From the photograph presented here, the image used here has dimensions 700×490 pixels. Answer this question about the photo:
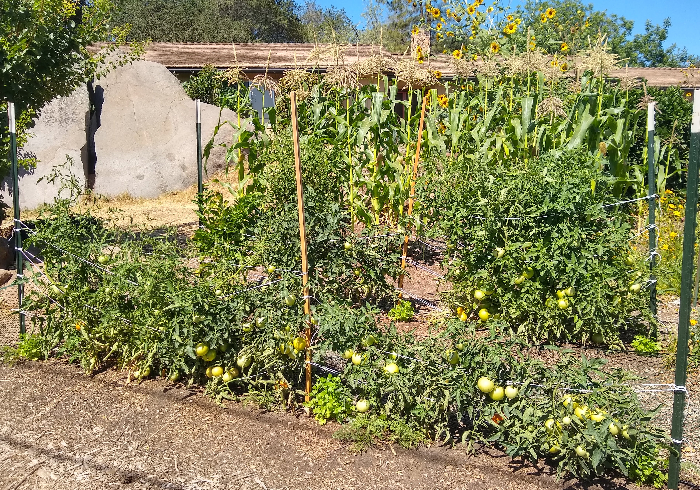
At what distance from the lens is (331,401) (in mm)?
3850

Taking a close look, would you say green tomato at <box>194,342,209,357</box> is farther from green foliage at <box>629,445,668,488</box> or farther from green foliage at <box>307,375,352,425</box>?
green foliage at <box>629,445,668,488</box>

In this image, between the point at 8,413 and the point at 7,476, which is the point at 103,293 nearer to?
the point at 8,413

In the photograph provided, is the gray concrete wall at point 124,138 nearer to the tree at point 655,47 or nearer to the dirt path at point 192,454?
the dirt path at point 192,454

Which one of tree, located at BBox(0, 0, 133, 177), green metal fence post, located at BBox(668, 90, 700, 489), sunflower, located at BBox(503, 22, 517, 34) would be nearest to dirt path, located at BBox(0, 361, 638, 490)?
green metal fence post, located at BBox(668, 90, 700, 489)

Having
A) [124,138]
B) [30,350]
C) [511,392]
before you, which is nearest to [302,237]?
[511,392]

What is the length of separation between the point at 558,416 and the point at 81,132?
11.3 meters

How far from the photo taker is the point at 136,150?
41.3ft

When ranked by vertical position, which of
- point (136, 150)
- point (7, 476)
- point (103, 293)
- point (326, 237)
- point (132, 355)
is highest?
point (136, 150)

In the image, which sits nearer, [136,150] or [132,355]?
[132,355]

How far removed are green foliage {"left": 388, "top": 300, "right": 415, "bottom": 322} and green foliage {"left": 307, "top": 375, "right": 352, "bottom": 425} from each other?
1.91 metres

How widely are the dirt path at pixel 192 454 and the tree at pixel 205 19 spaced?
23513 millimetres

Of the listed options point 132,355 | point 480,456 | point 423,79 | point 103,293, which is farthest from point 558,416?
point 423,79

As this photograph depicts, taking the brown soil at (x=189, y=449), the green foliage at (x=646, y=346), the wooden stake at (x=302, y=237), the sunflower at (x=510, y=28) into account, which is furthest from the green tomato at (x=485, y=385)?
the sunflower at (x=510, y=28)

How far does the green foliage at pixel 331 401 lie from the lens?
382 centimetres
